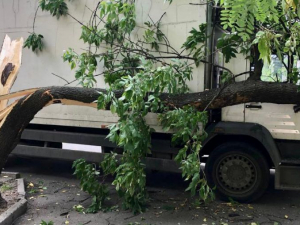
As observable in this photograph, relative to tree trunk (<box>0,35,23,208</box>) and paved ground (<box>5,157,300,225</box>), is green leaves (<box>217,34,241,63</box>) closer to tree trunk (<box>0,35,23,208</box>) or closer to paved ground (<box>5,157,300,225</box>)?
paved ground (<box>5,157,300,225</box>)

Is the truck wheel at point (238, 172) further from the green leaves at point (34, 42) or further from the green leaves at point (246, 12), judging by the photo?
the green leaves at point (34, 42)

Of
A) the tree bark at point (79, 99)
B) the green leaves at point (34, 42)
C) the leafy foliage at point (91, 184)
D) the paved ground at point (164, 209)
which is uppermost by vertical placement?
the green leaves at point (34, 42)

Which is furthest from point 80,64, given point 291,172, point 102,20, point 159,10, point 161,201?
point 291,172

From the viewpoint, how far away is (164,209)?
5719 mm

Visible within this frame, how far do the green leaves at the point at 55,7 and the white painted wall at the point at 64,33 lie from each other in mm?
101

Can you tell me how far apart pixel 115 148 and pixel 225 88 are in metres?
2.19

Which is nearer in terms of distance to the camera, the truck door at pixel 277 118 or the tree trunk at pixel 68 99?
the tree trunk at pixel 68 99

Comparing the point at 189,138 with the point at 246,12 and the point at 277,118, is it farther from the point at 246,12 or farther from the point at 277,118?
the point at 246,12

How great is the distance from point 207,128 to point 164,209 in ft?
4.49

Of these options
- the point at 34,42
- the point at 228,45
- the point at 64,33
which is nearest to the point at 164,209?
the point at 228,45

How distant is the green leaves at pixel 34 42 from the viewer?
6.73 metres

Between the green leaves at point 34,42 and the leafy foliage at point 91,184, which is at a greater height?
the green leaves at point 34,42

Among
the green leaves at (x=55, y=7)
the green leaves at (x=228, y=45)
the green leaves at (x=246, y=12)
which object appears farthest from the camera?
the green leaves at (x=55, y=7)

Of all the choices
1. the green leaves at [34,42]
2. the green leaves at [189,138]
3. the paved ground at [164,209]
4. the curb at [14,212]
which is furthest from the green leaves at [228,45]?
the curb at [14,212]
